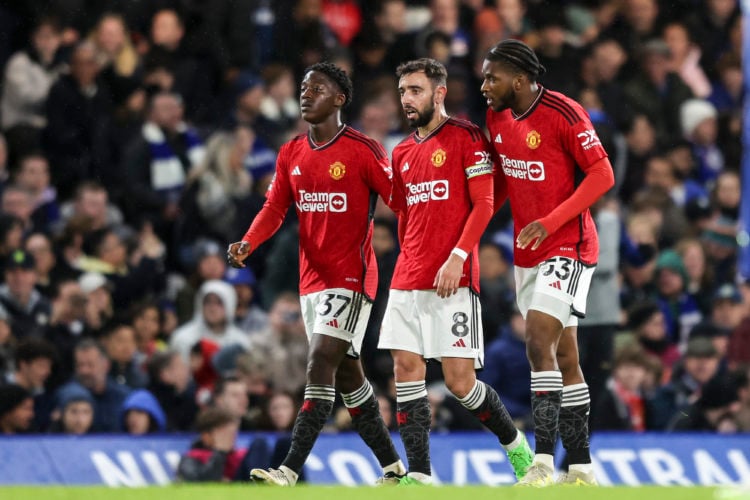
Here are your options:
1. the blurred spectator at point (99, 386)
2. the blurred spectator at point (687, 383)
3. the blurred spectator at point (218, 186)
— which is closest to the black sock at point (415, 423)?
the blurred spectator at point (99, 386)

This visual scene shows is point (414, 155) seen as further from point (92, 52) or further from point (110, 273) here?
point (92, 52)

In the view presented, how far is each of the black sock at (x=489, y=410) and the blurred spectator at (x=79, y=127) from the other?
701cm

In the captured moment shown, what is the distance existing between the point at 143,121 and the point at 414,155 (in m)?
6.61

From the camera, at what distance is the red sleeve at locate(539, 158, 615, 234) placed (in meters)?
8.77

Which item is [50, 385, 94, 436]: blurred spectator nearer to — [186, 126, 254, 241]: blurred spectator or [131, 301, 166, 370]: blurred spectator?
[131, 301, 166, 370]: blurred spectator

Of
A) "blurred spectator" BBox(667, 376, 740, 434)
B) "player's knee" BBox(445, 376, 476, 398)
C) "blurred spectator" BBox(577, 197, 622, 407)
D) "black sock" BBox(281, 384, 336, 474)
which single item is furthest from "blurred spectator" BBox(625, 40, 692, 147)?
"black sock" BBox(281, 384, 336, 474)

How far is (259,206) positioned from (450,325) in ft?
19.7

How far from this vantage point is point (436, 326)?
9.25m

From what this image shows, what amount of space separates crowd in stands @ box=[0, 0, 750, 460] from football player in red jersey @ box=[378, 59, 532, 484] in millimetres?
2987

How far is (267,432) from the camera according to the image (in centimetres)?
1273

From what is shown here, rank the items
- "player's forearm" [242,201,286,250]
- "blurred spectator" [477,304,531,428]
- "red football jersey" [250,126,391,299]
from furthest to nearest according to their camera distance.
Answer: "blurred spectator" [477,304,531,428], "player's forearm" [242,201,286,250], "red football jersey" [250,126,391,299]

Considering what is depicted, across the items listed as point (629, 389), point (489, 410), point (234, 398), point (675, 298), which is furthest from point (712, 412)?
point (489, 410)

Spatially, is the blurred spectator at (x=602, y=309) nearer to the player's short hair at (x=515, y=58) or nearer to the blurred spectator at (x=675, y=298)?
the blurred spectator at (x=675, y=298)

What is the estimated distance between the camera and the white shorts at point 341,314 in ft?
30.8
